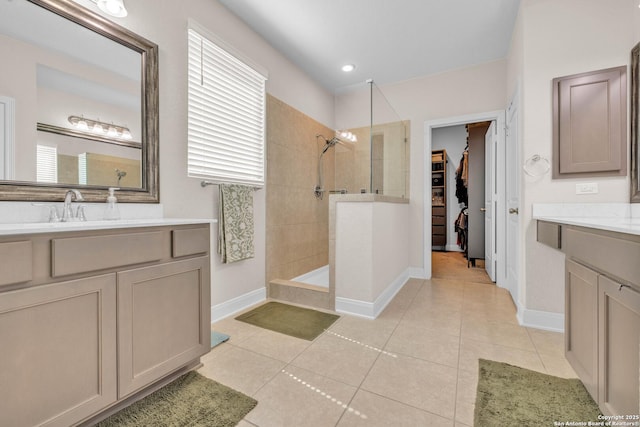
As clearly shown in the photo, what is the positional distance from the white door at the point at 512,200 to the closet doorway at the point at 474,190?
17 cm

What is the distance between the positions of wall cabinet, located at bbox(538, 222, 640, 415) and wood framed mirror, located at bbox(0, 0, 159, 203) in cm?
246

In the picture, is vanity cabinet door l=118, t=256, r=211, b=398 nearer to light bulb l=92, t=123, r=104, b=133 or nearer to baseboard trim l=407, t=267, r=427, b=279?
light bulb l=92, t=123, r=104, b=133

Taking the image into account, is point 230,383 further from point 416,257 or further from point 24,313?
point 416,257

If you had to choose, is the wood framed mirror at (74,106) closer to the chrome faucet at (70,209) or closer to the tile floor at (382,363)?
the chrome faucet at (70,209)

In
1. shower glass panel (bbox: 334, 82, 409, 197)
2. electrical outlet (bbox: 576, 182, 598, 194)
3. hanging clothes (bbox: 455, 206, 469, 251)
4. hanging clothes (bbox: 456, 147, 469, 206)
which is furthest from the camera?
hanging clothes (bbox: 456, 147, 469, 206)

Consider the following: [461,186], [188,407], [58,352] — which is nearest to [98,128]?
[58,352]

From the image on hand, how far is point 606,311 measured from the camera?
110 cm

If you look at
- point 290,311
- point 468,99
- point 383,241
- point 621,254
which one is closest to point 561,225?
point 621,254

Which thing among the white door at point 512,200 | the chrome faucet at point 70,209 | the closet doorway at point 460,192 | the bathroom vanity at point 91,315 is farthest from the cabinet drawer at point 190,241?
the closet doorway at point 460,192

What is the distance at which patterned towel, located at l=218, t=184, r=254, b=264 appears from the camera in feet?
7.84

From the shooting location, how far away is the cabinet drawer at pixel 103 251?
1.06 metres

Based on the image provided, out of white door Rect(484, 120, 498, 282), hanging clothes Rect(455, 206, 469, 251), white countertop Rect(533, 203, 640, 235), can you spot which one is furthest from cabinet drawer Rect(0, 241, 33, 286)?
hanging clothes Rect(455, 206, 469, 251)

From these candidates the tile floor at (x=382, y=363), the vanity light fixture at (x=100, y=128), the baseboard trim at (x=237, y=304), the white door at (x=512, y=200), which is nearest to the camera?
the tile floor at (x=382, y=363)

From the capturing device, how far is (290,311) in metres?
2.58
